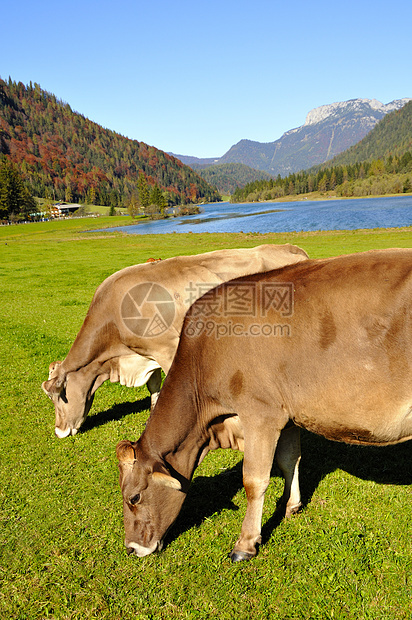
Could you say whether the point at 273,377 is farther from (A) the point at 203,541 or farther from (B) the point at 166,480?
(A) the point at 203,541

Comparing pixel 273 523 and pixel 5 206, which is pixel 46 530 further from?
pixel 5 206

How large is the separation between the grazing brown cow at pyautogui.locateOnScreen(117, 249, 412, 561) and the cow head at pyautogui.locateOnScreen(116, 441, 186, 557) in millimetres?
10

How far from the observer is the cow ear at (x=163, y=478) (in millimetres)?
3770

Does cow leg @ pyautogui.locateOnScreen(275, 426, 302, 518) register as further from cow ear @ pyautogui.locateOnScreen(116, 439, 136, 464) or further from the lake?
the lake

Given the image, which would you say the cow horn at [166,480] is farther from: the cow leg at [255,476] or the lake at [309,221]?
the lake at [309,221]

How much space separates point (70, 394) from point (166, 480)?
3406 mm

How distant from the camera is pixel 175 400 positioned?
4.05 metres

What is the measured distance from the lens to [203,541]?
4336mm

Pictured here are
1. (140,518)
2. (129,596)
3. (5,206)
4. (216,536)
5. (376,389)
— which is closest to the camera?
(376,389)

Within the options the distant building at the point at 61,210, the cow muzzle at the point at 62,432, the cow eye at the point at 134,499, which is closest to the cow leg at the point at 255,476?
the cow eye at the point at 134,499

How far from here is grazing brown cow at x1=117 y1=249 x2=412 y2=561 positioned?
3.25m

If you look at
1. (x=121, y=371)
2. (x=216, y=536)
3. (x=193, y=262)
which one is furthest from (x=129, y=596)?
(x=193, y=262)

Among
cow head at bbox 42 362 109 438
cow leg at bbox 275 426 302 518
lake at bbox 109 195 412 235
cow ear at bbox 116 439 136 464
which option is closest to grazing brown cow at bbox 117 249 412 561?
cow ear at bbox 116 439 136 464

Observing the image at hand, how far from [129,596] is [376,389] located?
9.81ft
